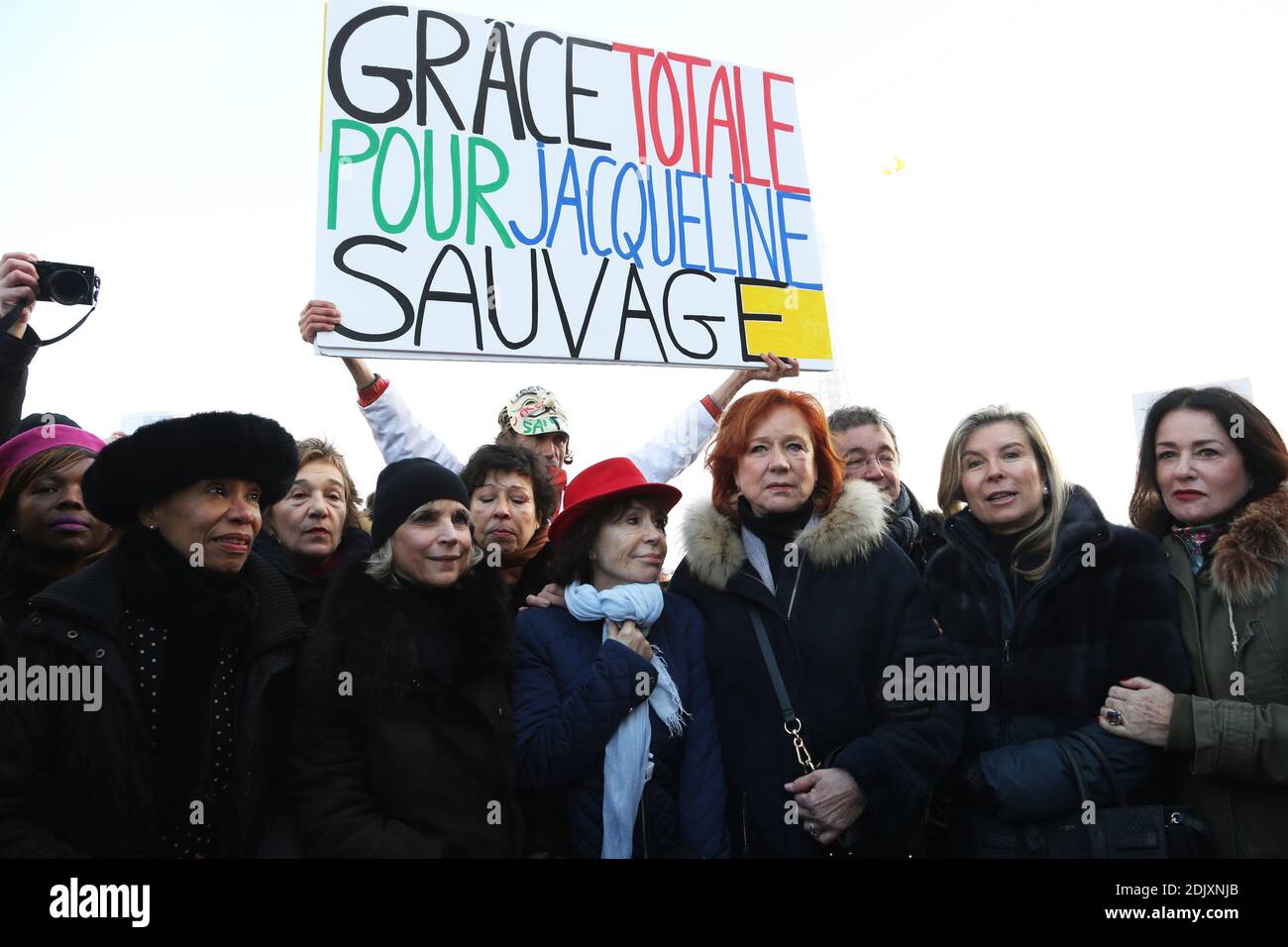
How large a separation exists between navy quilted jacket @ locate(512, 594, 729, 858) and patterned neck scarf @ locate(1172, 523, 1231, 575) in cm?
176

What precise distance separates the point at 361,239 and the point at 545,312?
79 cm

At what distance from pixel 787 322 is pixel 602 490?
155 centimetres

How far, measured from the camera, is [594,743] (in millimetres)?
2662

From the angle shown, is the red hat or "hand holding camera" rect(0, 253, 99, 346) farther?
the red hat

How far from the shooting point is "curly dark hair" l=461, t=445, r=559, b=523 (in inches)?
144

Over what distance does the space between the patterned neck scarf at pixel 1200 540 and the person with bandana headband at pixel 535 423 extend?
1710 millimetres

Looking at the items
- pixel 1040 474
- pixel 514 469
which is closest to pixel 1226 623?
pixel 1040 474

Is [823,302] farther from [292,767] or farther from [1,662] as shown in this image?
[1,662]

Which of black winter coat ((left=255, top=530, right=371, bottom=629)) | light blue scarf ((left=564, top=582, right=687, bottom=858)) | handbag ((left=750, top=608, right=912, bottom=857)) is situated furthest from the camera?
black winter coat ((left=255, top=530, right=371, bottom=629))

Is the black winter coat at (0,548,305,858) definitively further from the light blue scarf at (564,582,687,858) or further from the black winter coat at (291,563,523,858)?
the light blue scarf at (564,582,687,858)

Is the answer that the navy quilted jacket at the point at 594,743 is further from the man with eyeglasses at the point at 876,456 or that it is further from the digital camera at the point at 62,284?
the digital camera at the point at 62,284

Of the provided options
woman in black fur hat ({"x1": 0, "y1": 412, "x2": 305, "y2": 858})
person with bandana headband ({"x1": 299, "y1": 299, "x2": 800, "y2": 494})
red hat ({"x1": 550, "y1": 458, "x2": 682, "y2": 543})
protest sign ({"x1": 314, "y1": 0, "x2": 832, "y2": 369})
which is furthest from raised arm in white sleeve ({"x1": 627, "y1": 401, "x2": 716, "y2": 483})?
woman in black fur hat ({"x1": 0, "y1": 412, "x2": 305, "y2": 858})

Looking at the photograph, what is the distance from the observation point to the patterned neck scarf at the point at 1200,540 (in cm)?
305

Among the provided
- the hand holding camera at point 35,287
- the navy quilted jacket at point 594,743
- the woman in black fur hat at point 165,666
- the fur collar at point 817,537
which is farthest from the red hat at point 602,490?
the hand holding camera at point 35,287
